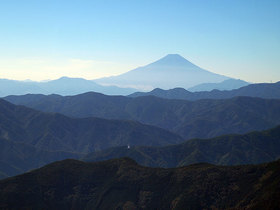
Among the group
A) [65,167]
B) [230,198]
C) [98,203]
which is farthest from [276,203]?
[65,167]

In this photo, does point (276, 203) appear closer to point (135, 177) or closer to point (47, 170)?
point (135, 177)

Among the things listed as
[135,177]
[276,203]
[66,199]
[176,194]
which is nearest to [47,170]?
[66,199]

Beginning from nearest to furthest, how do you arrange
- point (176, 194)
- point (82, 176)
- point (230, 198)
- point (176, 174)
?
point (230, 198) < point (176, 194) < point (176, 174) < point (82, 176)

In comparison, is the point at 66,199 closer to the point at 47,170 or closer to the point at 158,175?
the point at 47,170

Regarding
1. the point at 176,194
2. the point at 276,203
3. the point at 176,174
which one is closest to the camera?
the point at 276,203

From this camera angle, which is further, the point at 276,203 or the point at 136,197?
the point at 136,197

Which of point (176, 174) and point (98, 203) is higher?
point (176, 174)

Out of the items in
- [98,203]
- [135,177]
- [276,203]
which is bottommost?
[98,203]
